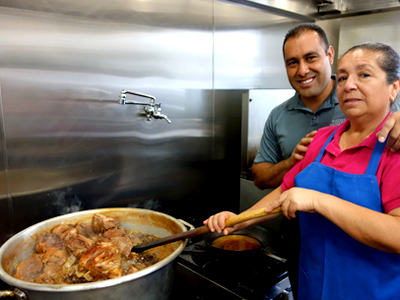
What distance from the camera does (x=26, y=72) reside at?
5.59ft

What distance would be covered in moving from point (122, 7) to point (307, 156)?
4.96ft

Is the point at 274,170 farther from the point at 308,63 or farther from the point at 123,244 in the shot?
the point at 123,244

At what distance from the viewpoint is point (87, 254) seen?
131 centimetres

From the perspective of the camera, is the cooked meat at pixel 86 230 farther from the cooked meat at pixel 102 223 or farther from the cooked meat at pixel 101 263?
the cooked meat at pixel 101 263

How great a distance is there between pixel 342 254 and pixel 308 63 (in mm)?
1050

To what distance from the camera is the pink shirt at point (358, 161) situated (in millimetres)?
1039

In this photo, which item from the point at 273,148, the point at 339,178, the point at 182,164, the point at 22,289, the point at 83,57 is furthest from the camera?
the point at 182,164

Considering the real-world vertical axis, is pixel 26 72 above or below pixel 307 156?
above

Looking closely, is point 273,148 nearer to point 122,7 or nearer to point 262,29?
Answer: point 122,7

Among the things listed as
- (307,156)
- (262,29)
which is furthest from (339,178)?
(262,29)

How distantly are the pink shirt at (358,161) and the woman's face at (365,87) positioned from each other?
0.09 m

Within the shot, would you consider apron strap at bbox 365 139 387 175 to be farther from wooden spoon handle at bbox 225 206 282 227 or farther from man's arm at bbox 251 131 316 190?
man's arm at bbox 251 131 316 190

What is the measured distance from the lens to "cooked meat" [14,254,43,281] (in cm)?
126

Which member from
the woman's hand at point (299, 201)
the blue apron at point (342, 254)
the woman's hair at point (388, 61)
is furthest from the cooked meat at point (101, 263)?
the woman's hair at point (388, 61)
